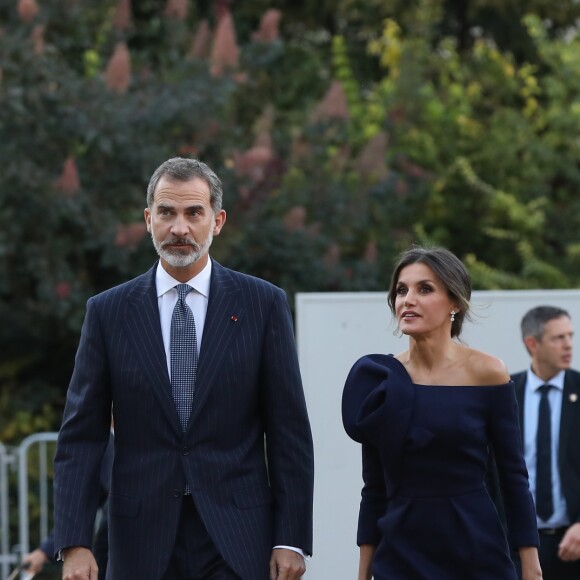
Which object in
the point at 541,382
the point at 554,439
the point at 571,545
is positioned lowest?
the point at 571,545

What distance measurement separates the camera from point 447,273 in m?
4.73

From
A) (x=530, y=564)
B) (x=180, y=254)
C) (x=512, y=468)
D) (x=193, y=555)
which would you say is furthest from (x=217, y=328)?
(x=530, y=564)

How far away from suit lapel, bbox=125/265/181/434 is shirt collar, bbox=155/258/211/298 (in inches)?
0.8

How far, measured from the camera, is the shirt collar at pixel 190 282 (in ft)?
16.1

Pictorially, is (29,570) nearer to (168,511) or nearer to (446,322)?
(168,511)

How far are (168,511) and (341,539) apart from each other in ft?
9.49

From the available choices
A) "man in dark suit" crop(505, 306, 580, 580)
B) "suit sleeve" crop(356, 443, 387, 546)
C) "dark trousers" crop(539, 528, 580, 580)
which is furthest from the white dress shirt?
"dark trousers" crop(539, 528, 580, 580)

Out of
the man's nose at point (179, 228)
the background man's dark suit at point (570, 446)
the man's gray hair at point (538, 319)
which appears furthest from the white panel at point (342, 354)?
the man's nose at point (179, 228)

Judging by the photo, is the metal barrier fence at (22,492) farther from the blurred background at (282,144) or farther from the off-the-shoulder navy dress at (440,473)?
the off-the-shoulder navy dress at (440,473)

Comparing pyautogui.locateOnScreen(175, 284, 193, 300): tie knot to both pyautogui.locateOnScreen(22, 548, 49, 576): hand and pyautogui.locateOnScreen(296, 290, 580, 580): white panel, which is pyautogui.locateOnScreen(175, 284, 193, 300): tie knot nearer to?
pyautogui.locateOnScreen(296, 290, 580, 580): white panel

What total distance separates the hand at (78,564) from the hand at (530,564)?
1.37 meters

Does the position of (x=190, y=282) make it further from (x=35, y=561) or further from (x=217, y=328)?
(x=35, y=561)

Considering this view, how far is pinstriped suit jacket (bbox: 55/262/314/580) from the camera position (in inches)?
185

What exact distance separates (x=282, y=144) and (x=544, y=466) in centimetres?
623
